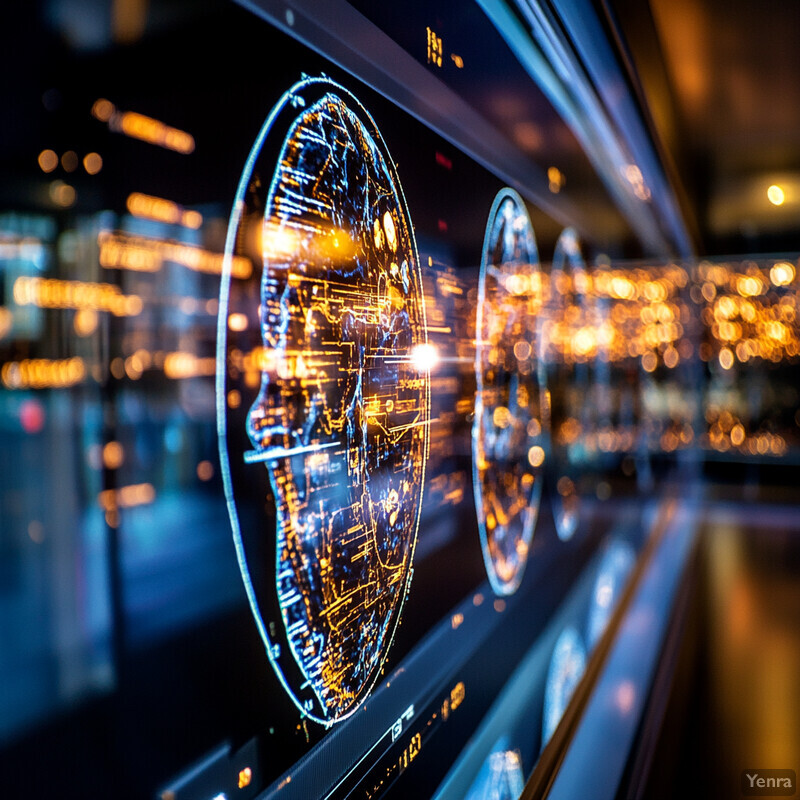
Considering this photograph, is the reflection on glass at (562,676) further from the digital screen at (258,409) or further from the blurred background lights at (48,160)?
the blurred background lights at (48,160)

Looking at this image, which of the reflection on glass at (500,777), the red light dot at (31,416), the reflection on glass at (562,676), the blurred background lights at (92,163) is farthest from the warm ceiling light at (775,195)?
the red light dot at (31,416)

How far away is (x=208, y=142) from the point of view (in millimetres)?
851

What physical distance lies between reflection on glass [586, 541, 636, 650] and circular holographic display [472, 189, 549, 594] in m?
0.80

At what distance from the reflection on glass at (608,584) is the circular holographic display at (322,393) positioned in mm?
2104

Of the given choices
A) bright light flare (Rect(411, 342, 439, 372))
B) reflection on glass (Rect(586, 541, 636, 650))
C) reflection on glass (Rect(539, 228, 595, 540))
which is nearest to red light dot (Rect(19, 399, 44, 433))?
bright light flare (Rect(411, 342, 439, 372))

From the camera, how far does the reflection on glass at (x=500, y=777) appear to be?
1761mm

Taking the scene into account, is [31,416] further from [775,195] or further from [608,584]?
[775,195]

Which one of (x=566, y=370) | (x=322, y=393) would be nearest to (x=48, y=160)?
(x=322, y=393)

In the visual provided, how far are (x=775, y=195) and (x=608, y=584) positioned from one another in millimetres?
4983

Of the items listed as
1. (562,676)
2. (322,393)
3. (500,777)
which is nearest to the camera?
(322,393)

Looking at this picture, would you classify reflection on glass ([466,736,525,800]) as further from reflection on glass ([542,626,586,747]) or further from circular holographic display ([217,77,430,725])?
circular holographic display ([217,77,430,725])

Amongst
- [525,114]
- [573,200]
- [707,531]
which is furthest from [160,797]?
[707,531]

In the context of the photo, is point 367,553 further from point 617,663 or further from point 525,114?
point 617,663

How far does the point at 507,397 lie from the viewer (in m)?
2.40
